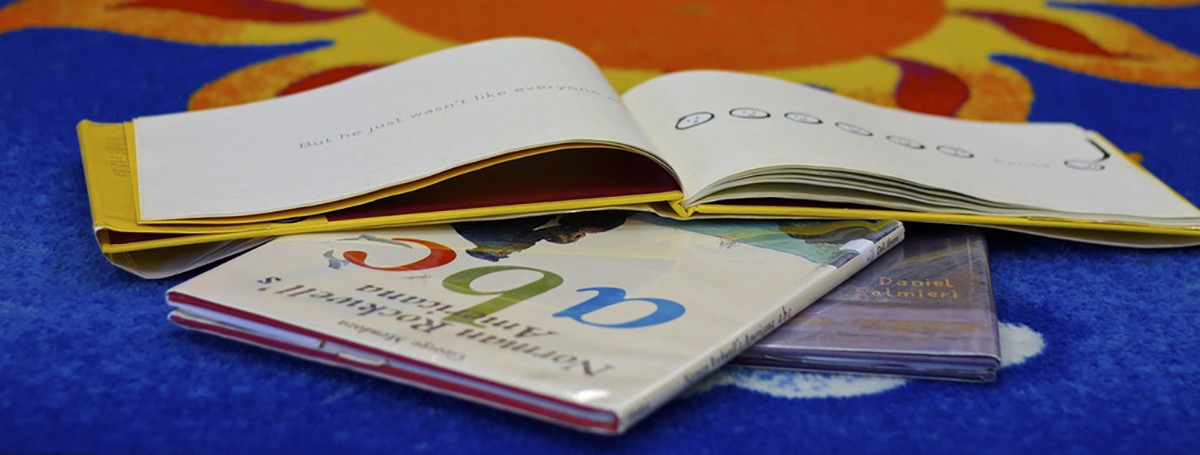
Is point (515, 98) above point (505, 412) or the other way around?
above

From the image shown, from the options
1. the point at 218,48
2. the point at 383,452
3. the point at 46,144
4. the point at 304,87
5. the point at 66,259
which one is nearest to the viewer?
the point at 383,452

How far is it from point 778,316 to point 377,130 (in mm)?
328

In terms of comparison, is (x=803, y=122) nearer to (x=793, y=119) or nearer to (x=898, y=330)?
(x=793, y=119)

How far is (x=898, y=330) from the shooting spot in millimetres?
569

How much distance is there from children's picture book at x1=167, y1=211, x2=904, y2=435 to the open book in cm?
2

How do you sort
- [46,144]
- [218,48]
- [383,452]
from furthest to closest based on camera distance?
1. [218,48]
2. [46,144]
3. [383,452]

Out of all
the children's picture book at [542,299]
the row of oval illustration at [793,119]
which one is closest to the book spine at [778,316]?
the children's picture book at [542,299]

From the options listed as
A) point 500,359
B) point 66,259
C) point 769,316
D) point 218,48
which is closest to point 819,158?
point 769,316

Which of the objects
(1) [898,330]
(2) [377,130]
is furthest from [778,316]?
(2) [377,130]

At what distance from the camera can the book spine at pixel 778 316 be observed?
47 cm

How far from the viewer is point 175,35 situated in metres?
1.17

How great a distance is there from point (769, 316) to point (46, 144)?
2.21 ft

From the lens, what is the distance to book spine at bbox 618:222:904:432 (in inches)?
18.6

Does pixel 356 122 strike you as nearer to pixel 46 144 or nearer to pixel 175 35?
pixel 46 144
